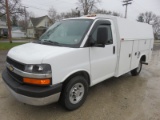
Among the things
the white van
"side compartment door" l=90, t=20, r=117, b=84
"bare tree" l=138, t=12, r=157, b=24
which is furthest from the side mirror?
"bare tree" l=138, t=12, r=157, b=24

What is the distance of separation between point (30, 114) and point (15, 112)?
1.16ft

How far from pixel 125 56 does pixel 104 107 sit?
1836 mm

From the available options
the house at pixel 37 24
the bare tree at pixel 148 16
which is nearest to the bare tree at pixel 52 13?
the house at pixel 37 24

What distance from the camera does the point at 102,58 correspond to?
3873mm

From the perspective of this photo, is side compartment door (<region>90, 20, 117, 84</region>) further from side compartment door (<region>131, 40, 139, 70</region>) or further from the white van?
side compartment door (<region>131, 40, 139, 70</region>)

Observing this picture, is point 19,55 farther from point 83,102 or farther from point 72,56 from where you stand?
point 83,102

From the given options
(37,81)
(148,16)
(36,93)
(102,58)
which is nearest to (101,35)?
(102,58)

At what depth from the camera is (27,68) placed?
276 centimetres

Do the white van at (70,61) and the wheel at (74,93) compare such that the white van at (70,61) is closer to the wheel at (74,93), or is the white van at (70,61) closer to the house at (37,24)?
the wheel at (74,93)

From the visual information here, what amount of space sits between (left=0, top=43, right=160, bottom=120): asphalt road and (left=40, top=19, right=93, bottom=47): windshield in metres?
1.55

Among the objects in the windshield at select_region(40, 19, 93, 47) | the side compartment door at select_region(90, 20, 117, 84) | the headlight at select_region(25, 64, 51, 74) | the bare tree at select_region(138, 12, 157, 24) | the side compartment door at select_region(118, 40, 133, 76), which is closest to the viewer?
the headlight at select_region(25, 64, 51, 74)

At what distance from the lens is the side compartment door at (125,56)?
450 centimetres

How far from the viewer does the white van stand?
278 centimetres

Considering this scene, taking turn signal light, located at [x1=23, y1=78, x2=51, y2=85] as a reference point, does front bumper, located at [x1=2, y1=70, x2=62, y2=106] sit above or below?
below
